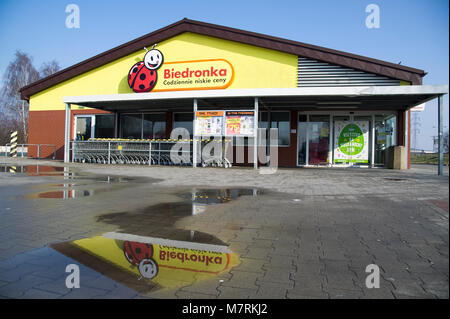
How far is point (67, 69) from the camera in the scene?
67.7 ft

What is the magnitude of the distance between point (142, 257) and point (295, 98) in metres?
12.6

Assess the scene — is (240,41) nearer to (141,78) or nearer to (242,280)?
(141,78)

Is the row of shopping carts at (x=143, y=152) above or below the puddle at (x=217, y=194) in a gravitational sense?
above

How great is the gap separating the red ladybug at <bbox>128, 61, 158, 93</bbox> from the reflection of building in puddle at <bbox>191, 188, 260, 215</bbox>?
41.1ft

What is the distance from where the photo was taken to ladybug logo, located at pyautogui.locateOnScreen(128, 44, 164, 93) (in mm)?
18844

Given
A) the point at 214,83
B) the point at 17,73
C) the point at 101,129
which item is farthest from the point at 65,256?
the point at 17,73

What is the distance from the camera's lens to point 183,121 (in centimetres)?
1981

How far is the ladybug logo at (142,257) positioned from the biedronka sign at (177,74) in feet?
48.0

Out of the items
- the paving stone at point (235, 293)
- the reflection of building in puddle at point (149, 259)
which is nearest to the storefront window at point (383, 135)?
the reflection of building in puddle at point (149, 259)

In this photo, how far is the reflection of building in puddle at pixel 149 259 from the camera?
110 inches

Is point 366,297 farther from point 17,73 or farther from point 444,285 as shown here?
point 17,73

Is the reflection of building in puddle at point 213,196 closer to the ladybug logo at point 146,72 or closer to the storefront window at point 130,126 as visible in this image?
the ladybug logo at point 146,72

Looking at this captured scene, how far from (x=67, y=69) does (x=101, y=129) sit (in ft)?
13.9
